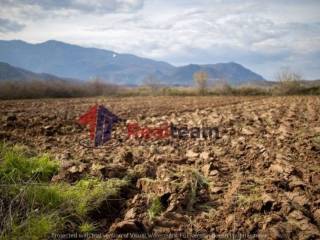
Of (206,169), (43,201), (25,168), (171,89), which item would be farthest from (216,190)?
(171,89)

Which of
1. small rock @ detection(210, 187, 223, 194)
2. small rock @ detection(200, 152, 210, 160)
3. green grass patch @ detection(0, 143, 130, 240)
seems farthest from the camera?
small rock @ detection(200, 152, 210, 160)

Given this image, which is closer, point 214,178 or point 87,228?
point 87,228

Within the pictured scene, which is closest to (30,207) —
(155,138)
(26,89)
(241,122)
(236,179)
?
(236,179)

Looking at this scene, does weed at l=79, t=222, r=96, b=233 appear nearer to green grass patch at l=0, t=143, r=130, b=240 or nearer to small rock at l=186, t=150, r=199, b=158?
green grass patch at l=0, t=143, r=130, b=240

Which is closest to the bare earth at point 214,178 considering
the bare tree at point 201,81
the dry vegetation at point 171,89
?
the dry vegetation at point 171,89

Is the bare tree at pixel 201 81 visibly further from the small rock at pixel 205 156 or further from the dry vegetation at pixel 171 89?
the small rock at pixel 205 156

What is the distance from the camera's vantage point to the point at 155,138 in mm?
7746

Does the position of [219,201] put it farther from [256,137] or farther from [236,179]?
[256,137]

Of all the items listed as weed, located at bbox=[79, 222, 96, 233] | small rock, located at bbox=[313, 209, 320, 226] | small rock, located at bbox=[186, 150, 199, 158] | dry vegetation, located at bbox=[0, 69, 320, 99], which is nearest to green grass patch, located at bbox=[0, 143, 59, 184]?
weed, located at bbox=[79, 222, 96, 233]

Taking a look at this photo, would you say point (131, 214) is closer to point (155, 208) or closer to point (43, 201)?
point (155, 208)

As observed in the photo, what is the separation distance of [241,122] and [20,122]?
5.64 metres

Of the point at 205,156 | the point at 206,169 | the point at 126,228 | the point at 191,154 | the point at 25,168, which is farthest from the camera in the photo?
the point at 191,154

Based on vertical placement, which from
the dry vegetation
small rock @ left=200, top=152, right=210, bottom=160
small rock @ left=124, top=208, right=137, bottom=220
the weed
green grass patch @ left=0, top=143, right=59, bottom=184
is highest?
the dry vegetation

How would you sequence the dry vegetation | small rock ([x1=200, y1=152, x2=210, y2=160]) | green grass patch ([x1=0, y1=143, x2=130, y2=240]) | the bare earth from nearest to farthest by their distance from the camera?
1. green grass patch ([x1=0, y1=143, x2=130, y2=240])
2. the bare earth
3. small rock ([x1=200, y1=152, x2=210, y2=160])
4. the dry vegetation
